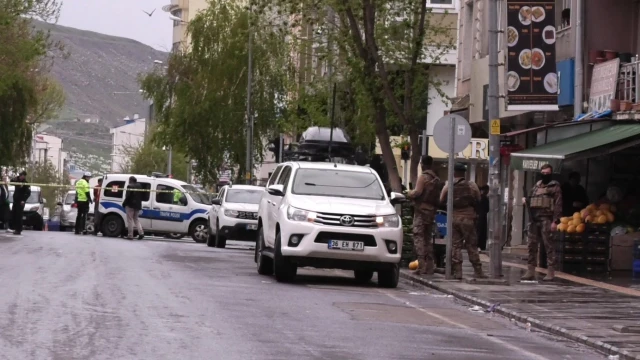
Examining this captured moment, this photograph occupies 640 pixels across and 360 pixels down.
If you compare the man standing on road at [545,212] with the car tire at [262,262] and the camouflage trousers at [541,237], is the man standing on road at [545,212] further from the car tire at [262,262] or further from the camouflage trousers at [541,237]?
the car tire at [262,262]

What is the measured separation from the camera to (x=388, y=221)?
2066cm

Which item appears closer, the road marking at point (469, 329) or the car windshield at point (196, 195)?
the road marking at point (469, 329)

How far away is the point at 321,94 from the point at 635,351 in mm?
29890

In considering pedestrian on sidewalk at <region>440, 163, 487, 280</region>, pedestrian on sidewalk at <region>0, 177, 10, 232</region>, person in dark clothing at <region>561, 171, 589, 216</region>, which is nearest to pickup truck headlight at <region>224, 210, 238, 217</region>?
pedestrian on sidewalk at <region>0, 177, 10, 232</region>

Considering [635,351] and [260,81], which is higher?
[260,81]

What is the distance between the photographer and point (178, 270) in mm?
21953

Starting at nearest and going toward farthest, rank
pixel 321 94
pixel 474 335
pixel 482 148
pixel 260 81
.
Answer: pixel 474 335
pixel 482 148
pixel 321 94
pixel 260 81

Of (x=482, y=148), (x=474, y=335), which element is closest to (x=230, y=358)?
(x=474, y=335)

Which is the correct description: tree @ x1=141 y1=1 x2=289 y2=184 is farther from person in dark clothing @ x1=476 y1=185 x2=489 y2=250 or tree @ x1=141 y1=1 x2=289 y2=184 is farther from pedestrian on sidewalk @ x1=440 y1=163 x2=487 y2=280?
pedestrian on sidewalk @ x1=440 y1=163 x2=487 y2=280

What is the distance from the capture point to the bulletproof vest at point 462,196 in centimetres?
2262

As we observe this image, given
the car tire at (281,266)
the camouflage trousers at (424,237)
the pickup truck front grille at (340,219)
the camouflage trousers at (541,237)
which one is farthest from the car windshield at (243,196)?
the pickup truck front grille at (340,219)

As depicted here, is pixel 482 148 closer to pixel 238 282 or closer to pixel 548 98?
pixel 548 98

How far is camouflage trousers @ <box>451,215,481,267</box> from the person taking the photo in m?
22.4

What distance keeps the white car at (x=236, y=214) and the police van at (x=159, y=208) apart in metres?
5.26
